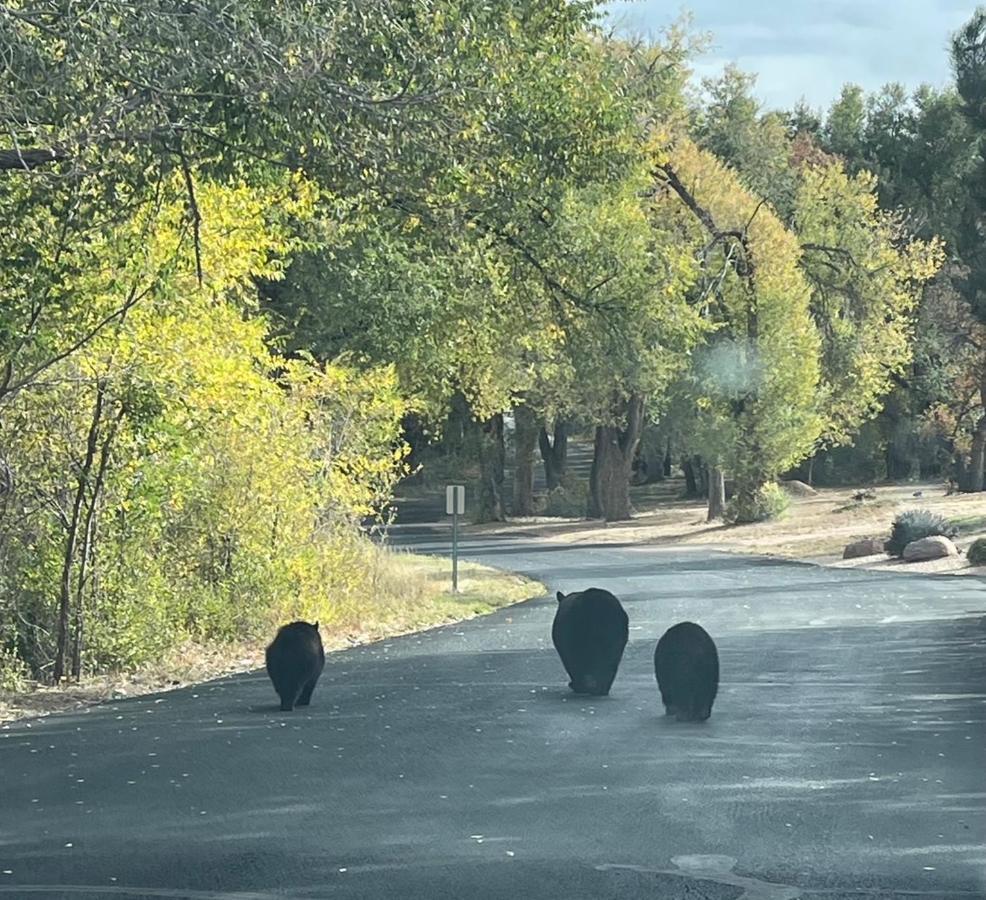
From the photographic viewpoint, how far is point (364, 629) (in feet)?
72.6

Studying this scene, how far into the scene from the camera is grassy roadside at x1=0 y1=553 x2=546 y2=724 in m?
15.2

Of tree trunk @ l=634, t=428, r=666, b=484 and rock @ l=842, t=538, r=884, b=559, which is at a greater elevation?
tree trunk @ l=634, t=428, r=666, b=484

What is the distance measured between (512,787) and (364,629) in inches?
501

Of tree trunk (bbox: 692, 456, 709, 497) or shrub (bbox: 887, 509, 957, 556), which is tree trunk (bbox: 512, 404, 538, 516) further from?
shrub (bbox: 887, 509, 957, 556)

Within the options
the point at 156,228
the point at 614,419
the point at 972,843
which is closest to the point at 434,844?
the point at 972,843

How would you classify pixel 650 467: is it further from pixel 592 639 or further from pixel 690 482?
pixel 592 639

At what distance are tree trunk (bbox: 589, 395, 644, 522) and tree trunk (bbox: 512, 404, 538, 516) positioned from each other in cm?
248

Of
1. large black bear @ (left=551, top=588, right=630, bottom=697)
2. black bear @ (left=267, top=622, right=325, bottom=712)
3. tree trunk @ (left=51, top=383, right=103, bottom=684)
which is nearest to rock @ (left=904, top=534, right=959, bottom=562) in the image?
large black bear @ (left=551, top=588, right=630, bottom=697)

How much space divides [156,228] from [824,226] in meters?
43.5

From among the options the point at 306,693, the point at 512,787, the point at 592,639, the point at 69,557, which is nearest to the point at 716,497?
the point at 69,557

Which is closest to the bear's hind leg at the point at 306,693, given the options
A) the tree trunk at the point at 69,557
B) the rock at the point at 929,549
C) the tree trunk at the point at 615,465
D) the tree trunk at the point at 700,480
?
the tree trunk at the point at 69,557

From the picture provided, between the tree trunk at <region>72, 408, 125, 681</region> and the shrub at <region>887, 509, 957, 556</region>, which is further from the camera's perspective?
the shrub at <region>887, 509, 957, 556</region>

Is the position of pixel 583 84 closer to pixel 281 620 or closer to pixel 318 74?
pixel 281 620

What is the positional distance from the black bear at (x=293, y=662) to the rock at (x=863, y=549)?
2834cm
